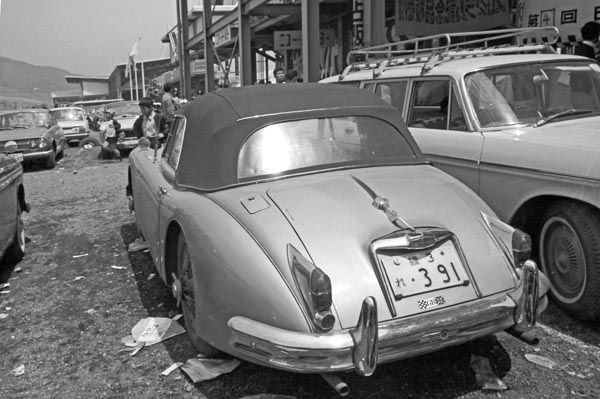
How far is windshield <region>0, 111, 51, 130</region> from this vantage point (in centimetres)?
1404

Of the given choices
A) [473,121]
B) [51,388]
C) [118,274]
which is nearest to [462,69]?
[473,121]

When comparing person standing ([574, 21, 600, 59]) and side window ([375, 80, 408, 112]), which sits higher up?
person standing ([574, 21, 600, 59])

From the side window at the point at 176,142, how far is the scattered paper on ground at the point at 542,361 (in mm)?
2607

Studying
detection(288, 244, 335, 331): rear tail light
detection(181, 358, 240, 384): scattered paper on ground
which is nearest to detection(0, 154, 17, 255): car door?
detection(181, 358, 240, 384): scattered paper on ground

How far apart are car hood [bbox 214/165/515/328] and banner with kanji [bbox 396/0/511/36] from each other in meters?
8.98

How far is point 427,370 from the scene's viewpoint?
120 inches

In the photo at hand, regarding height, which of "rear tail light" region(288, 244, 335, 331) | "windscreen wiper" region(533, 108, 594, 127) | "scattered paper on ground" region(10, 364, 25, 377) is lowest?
"scattered paper on ground" region(10, 364, 25, 377)

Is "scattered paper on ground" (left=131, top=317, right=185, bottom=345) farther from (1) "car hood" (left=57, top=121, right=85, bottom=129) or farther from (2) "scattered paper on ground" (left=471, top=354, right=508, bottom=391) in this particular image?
(1) "car hood" (left=57, top=121, right=85, bottom=129)

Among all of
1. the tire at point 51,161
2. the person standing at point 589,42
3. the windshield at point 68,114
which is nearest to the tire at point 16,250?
the person standing at point 589,42

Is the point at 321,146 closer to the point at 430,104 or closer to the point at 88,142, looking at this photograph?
the point at 430,104

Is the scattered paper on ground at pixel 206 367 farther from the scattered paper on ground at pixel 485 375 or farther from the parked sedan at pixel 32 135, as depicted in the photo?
the parked sedan at pixel 32 135

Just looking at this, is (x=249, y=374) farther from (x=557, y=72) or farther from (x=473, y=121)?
(x=557, y=72)

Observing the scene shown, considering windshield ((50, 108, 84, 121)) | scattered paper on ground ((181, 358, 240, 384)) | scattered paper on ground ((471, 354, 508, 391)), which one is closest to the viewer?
scattered paper on ground ((471, 354, 508, 391))

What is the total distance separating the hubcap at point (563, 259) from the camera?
358 cm
